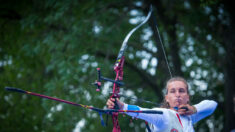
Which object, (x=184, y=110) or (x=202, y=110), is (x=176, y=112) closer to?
(x=184, y=110)

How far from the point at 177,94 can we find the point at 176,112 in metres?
0.28

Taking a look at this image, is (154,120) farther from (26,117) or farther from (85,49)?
(26,117)

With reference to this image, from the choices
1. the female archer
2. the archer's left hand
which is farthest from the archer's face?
the archer's left hand

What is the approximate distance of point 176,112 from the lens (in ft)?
10.8

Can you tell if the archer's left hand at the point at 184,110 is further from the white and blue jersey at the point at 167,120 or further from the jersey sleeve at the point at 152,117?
the jersey sleeve at the point at 152,117

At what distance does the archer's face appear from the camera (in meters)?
3.48

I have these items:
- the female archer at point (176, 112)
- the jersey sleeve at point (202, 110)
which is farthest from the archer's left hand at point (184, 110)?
the jersey sleeve at point (202, 110)

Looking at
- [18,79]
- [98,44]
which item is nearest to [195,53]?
[98,44]

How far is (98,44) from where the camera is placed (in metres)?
8.60

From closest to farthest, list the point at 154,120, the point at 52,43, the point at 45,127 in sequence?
the point at 154,120 → the point at 52,43 → the point at 45,127

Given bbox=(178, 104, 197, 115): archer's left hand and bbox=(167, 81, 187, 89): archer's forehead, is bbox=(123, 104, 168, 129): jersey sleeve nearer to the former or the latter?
bbox=(178, 104, 197, 115): archer's left hand

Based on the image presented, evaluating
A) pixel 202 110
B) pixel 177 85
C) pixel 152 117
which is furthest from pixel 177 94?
pixel 152 117

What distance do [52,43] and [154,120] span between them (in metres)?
5.79

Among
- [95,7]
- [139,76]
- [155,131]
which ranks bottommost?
[155,131]
